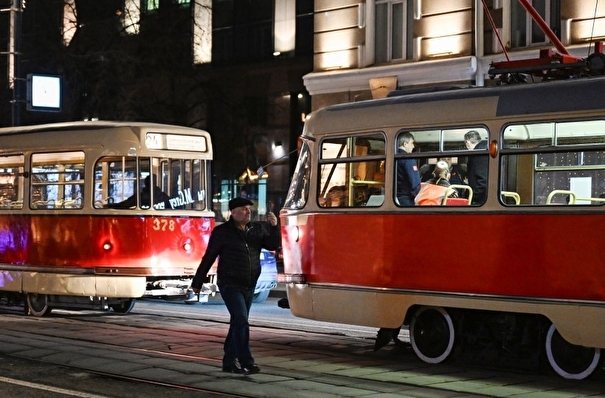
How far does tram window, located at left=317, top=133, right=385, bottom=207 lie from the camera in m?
13.0

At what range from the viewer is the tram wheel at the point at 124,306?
60.9 feet

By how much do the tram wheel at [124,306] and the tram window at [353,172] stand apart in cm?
591

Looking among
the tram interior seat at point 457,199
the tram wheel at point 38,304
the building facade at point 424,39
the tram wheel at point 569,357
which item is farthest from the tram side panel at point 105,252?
the building facade at point 424,39

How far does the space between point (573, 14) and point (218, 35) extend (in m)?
18.8

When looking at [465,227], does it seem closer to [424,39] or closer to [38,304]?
[38,304]

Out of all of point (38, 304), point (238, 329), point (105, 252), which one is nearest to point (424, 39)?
point (105, 252)

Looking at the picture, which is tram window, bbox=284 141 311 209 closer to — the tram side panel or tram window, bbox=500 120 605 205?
tram window, bbox=500 120 605 205

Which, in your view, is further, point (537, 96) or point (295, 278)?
point (295, 278)

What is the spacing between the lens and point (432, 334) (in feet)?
41.8

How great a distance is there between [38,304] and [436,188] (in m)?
8.40

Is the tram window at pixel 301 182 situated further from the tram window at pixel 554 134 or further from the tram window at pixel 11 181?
the tram window at pixel 11 181

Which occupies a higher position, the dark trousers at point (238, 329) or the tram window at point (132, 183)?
the tram window at point (132, 183)

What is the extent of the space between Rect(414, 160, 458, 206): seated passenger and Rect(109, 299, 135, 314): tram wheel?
7.29 metres

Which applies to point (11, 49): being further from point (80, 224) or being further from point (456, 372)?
point (456, 372)
